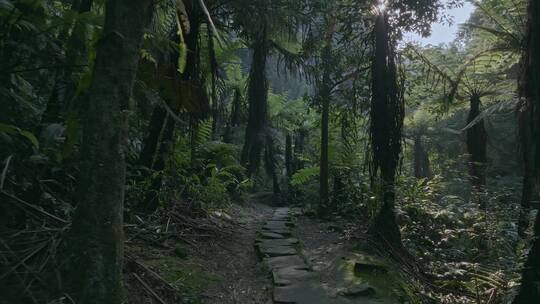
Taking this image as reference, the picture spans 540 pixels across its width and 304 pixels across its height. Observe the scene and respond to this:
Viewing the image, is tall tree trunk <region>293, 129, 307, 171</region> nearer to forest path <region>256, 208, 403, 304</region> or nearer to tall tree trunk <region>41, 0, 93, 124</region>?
forest path <region>256, 208, 403, 304</region>

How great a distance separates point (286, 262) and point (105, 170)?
3199 mm

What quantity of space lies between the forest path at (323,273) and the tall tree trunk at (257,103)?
2.95 meters

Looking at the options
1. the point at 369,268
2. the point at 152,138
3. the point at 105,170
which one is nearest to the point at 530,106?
the point at 369,268

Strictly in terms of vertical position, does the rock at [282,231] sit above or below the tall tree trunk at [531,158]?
below

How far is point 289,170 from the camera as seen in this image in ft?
62.3

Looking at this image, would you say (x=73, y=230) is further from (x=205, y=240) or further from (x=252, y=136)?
(x=252, y=136)

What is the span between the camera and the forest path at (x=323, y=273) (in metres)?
3.82

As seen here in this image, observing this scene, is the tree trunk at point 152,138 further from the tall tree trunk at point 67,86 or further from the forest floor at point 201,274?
the tall tree trunk at point 67,86

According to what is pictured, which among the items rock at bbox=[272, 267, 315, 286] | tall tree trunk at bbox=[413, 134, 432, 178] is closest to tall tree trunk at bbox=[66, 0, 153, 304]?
rock at bbox=[272, 267, 315, 286]

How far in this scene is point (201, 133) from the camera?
9758 mm

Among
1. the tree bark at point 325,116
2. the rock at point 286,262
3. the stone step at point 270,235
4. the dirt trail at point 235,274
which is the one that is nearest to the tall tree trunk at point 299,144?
the tree bark at point 325,116

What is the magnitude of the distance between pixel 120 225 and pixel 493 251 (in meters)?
4.97

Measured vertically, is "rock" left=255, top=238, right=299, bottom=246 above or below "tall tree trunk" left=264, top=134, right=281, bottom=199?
below

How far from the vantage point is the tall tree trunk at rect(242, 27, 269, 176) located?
768 cm
